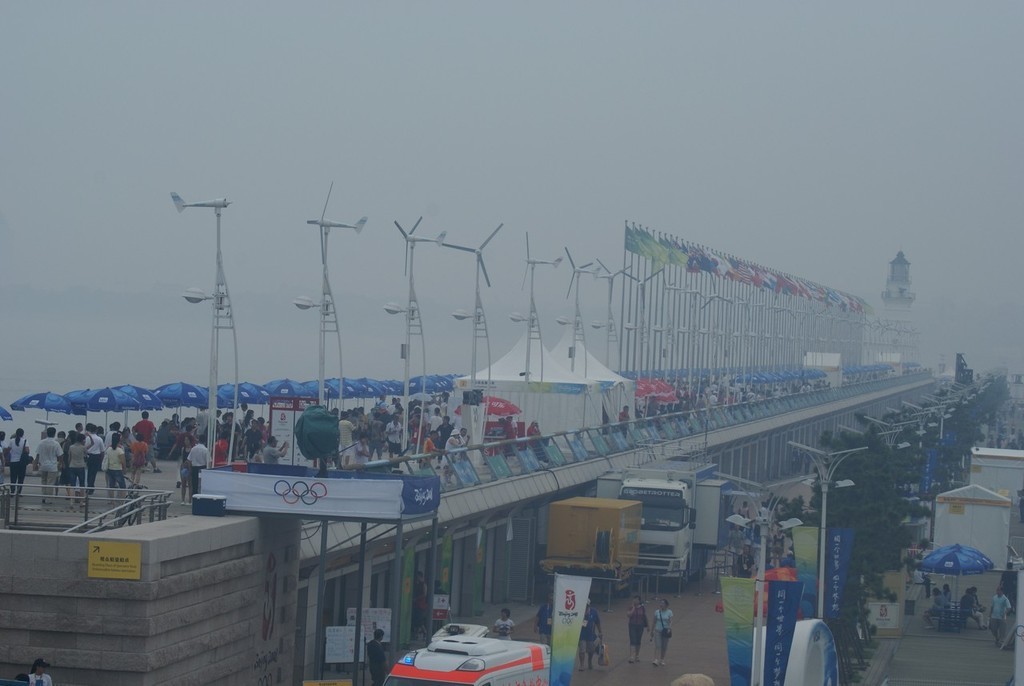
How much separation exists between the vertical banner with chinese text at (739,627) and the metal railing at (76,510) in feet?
25.7

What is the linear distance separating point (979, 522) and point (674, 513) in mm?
10226

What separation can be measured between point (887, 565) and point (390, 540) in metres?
13.1

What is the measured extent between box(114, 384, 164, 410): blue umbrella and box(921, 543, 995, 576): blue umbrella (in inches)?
818

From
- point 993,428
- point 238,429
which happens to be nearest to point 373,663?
point 238,429

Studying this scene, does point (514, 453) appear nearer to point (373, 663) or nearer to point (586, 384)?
point (373, 663)

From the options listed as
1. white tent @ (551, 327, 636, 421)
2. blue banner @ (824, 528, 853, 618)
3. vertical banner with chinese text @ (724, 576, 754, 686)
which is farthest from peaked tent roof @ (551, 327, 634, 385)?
vertical banner with chinese text @ (724, 576, 754, 686)

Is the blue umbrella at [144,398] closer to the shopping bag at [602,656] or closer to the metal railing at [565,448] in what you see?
the metal railing at [565,448]

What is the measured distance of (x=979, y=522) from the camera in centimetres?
3975

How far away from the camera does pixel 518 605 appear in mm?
33500

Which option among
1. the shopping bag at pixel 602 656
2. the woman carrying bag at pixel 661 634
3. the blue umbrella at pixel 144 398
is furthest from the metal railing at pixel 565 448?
the blue umbrella at pixel 144 398

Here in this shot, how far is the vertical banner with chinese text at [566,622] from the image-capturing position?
18984 millimetres

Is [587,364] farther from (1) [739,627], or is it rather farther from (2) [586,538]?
(1) [739,627]

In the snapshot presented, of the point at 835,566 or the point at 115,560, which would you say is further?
the point at 835,566

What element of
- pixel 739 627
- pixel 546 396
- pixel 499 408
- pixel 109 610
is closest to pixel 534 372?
pixel 546 396
